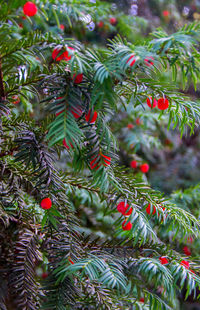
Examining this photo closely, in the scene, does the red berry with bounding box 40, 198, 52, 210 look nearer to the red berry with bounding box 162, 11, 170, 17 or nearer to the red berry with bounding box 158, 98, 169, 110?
the red berry with bounding box 158, 98, 169, 110

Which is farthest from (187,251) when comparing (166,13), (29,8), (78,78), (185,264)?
(166,13)

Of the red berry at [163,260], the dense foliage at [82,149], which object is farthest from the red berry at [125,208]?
the red berry at [163,260]

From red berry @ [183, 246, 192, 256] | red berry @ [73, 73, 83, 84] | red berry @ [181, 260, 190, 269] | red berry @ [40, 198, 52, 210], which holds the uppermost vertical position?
red berry @ [73, 73, 83, 84]

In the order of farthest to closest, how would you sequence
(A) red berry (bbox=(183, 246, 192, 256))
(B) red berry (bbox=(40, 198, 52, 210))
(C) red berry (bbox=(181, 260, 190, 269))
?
1. (A) red berry (bbox=(183, 246, 192, 256))
2. (C) red berry (bbox=(181, 260, 190, 269))
3. (B) red berry (bbox=(40, 198, 52, 210))

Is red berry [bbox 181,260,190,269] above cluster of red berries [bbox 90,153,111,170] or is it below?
below

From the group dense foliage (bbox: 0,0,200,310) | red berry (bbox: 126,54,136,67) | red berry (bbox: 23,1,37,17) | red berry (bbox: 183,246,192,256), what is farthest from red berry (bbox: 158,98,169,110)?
red berry (bbox: 183,246,192,256)

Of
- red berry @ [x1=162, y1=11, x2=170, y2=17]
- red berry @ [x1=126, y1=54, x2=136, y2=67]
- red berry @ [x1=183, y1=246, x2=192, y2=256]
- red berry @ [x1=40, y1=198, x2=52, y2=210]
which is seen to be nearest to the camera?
red berry @ [x1=126, y1=54, x2=136, y2=67]

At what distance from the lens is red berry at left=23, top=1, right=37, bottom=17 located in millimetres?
475

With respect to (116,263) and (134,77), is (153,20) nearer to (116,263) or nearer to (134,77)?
(134,77)

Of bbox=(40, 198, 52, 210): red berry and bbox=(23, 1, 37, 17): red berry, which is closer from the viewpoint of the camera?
bbox=(23, 1, 37, 17): red berry

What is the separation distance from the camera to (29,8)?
48cm

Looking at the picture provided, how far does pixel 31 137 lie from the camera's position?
631 mm

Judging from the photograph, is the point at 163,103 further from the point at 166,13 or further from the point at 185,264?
the point at 166,13

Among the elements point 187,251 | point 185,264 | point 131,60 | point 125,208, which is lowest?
point 187,251
